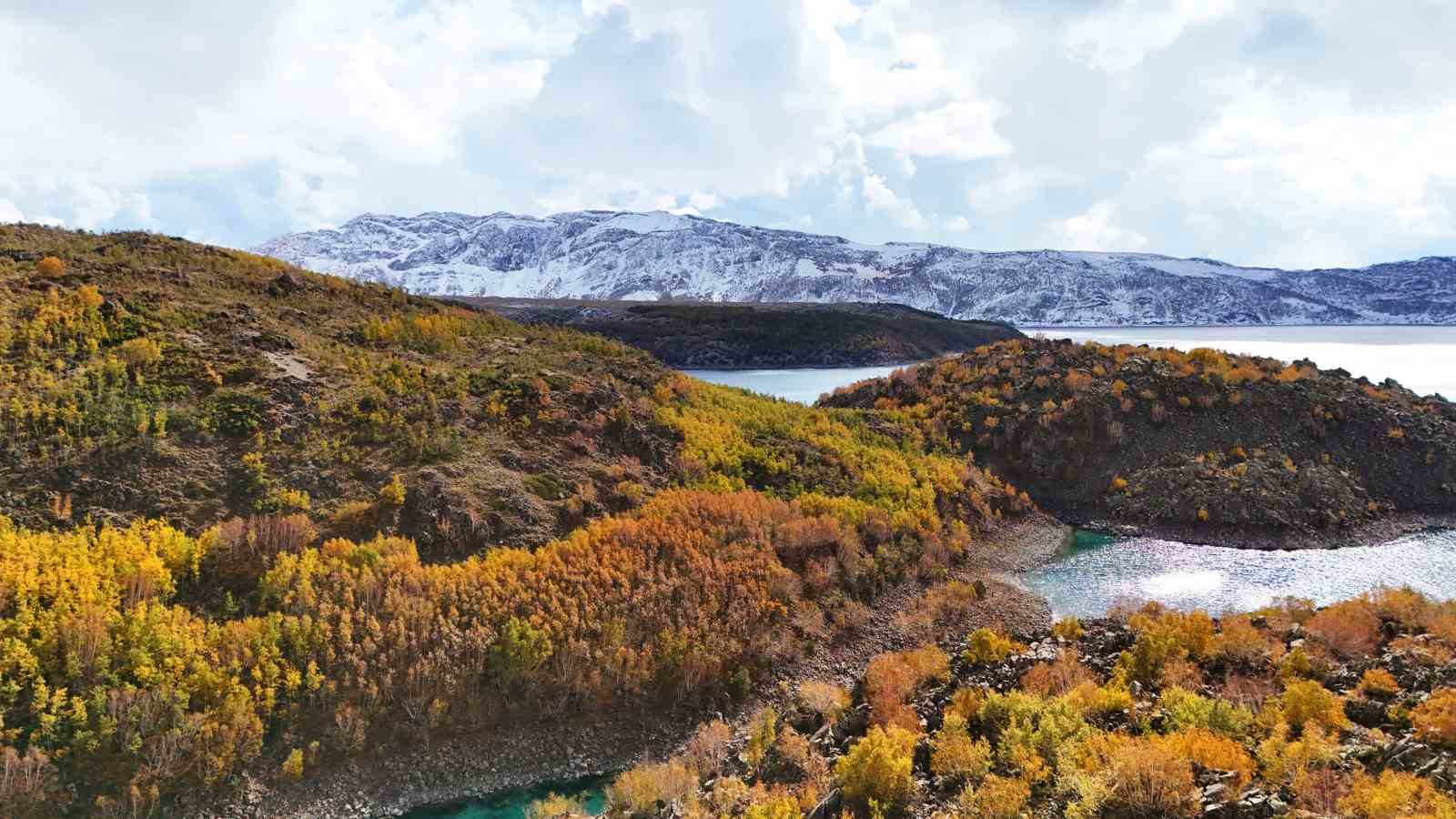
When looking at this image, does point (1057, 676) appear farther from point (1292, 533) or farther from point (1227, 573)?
point (1292, 533)

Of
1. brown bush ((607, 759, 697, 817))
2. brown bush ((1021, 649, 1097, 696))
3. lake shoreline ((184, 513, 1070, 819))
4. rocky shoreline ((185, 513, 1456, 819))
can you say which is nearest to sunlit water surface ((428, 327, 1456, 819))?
rocky shoreline ((185, 513, 1456, 819))

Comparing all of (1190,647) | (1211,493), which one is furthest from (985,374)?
(1190,647)

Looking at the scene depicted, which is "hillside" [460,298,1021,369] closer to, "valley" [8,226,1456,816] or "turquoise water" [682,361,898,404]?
"turquoise water" [682,361,898,404]

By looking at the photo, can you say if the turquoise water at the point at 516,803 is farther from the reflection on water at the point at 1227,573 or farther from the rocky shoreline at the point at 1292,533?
the rocky shoreline at the point at 1292,533

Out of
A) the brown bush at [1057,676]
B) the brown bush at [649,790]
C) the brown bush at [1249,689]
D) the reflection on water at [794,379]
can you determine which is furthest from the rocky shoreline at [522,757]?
the reflection on water at [794,379]

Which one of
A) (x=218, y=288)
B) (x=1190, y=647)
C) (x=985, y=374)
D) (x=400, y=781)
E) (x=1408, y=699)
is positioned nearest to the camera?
(x=1408, y=699)

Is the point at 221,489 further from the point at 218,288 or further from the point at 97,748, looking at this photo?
the point at 218,288

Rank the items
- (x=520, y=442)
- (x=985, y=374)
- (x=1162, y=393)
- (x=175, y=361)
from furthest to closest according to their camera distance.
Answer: (x=985, y=374) < (x=1162, y=393) < (x=520, y=442) < (x=175, y=361)

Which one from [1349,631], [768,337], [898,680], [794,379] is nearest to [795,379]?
[794,379]
